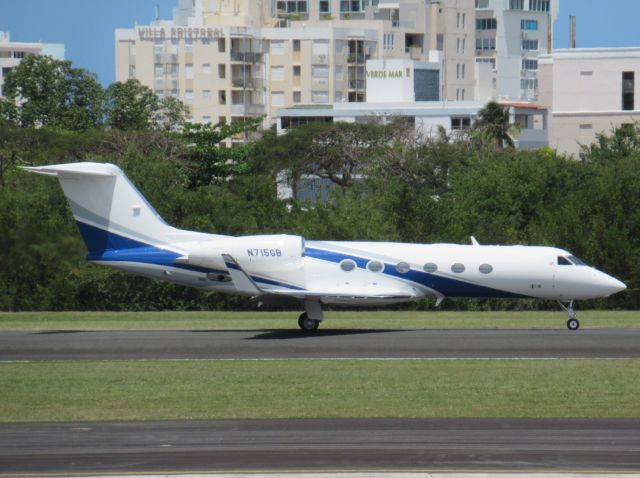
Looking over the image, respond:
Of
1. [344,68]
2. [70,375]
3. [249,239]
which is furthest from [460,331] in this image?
[344,68]

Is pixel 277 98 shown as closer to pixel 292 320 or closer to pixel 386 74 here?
pixel 386 74

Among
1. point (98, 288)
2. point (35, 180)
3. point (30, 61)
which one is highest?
point (30, 61)

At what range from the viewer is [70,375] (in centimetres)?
2803

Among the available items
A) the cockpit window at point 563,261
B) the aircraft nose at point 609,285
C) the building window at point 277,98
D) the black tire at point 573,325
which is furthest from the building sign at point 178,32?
the black tire at point 573,325

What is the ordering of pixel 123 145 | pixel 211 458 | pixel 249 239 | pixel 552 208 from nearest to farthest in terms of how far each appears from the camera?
pixel 211 458, pixel 249 239, pixel 552 208, pixel 123 145

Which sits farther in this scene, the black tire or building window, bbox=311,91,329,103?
building window, bbox=311,91,329,103

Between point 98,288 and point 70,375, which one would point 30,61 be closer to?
point 98,288

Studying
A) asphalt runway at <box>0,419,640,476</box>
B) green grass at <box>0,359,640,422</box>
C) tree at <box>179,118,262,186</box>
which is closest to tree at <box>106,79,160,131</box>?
tree at <box>179,118,262,186</box>

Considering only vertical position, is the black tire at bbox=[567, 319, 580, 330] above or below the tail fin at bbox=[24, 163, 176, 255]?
below

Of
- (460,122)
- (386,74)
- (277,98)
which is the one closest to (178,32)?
(277,98)

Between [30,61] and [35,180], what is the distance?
9139 centimetres

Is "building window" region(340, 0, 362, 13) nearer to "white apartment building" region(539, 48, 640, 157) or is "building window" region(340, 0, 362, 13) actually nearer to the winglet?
"white apartment building" region(539, 48, 640, 157)

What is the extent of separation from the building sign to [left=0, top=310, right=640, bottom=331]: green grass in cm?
12643

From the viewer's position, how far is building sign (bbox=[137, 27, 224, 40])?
170 meters
